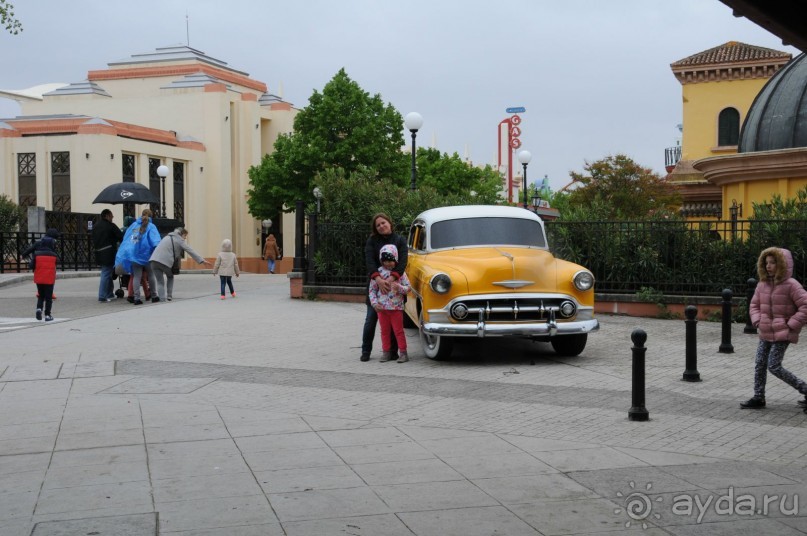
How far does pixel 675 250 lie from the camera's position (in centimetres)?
1619

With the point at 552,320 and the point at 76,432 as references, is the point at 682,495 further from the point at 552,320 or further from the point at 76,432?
the point at 552,320

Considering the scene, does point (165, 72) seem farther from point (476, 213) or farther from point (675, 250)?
point (476, 213)

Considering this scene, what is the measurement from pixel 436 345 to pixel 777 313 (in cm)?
423

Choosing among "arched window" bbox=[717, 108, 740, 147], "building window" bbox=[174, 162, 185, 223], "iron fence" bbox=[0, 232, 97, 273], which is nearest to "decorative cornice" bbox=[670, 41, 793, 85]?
"arched window" bbox=[717, 108, 740, 147]

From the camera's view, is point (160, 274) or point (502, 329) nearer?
point (502, 329)

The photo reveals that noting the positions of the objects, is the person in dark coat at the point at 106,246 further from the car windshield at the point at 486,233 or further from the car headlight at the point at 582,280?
the car headlight at the point at 582,280

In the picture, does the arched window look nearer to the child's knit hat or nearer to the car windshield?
the car windshield

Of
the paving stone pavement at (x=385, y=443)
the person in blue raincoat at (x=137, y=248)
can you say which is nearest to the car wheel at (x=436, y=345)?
the paving stone pavement at (x=385, y=443)

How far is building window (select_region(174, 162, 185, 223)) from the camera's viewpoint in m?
53.8

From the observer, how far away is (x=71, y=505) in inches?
205

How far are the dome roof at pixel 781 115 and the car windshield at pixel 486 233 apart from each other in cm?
1782

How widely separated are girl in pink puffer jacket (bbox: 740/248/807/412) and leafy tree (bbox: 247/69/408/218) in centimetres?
4045

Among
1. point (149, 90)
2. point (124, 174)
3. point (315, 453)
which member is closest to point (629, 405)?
point (315, 453)

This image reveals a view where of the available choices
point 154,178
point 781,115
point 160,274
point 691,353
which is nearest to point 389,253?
point 691,353
